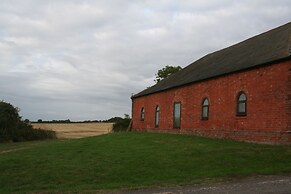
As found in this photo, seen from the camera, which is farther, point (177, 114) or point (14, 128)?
point (14, 128)

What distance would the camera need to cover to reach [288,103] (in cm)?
1984

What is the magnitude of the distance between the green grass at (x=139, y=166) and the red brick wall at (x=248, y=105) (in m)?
1.61

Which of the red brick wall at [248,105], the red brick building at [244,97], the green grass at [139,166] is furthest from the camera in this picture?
the red brick building at [244,97]

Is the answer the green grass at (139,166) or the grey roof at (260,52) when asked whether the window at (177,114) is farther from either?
the green grass at (139,166)

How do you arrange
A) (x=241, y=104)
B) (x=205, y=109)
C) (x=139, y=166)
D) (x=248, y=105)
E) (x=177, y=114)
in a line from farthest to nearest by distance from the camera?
1. (x=177, y=114)
2. (x=205, y=109)
3. (x=241, y=104)
4. (x=248, y=105)
5. (x=139, y=166)

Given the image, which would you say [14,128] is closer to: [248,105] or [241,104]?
[241,104]

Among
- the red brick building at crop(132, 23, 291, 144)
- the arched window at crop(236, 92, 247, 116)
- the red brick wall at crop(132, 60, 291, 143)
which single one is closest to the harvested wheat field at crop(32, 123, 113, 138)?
the red brick building at crop(132, 23, 291, 144)

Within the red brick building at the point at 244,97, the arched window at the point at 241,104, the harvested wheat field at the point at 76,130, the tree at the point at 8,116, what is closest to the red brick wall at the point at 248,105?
the red brick building at the point at 244,97

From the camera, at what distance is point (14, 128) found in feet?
149

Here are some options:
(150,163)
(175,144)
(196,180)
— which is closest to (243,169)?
(196,180)

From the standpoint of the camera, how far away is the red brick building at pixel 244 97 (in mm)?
20297

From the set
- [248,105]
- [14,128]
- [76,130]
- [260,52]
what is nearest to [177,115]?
[260,52]

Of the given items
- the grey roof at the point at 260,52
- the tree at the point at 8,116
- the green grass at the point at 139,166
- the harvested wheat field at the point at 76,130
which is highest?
the grey roof at the point at 260,52

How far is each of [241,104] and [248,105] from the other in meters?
0.88
